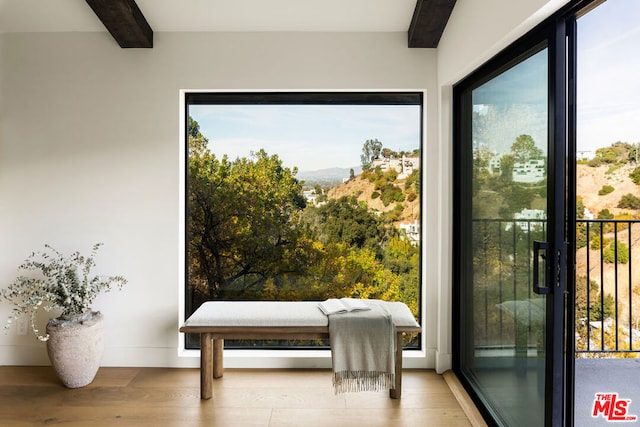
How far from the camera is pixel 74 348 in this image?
2900 millimetres

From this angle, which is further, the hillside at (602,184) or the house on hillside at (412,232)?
the house on hillside at (412,232)

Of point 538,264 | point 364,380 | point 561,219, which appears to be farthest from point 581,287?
point 364,380

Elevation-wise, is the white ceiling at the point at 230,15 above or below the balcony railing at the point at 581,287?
above

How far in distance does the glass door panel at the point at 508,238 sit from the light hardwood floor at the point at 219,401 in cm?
38

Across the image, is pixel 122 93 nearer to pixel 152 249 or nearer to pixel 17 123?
pixel 17 123

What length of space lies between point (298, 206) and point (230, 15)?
137cm

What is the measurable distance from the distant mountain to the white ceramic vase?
171cm

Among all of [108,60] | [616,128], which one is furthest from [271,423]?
[108,60]

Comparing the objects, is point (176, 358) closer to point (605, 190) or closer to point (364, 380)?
point (364, 380)

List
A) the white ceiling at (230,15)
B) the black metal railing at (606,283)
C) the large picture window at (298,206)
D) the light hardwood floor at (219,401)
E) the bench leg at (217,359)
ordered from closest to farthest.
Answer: the black metal railing at (606,283) → the light hardwood floor at (219,401) → the white ceiling at (230,15) → the bench leg at (217,359) → the large picture window at (298,206)

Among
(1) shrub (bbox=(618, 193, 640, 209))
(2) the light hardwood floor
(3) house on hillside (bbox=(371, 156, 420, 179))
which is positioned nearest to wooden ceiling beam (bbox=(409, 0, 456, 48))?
(3) house on hillside (bbox=(371, 156, 420, 179))
